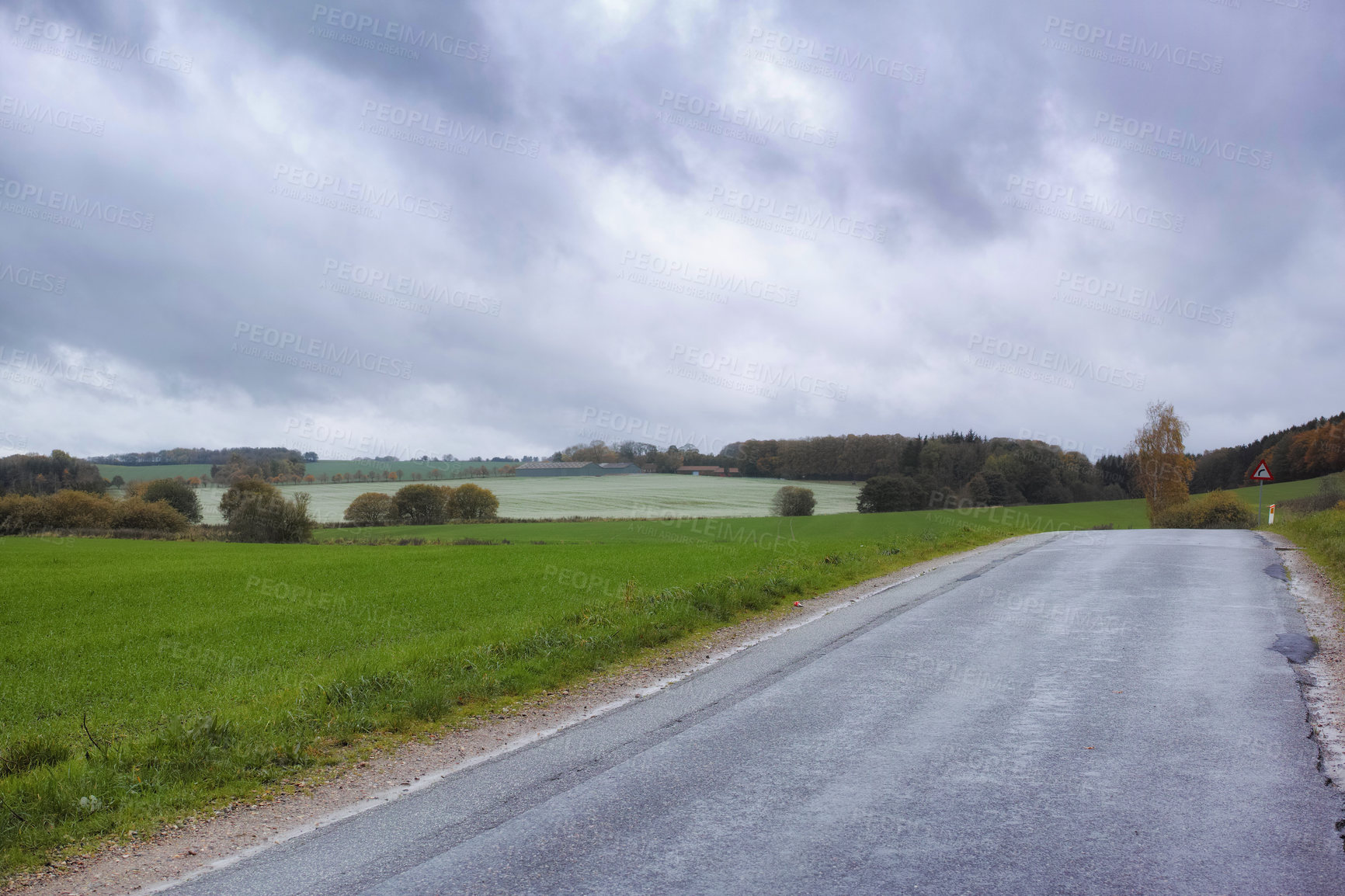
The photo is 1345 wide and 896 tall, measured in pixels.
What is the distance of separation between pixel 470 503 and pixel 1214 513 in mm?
51676

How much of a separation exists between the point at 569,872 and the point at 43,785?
4.04m

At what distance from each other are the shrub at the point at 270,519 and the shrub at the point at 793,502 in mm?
38494

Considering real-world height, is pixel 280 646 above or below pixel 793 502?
below

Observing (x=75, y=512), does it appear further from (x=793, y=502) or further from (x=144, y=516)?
(x=793, y=502)

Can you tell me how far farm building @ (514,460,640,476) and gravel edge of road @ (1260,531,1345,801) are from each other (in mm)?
90152

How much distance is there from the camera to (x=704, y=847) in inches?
160

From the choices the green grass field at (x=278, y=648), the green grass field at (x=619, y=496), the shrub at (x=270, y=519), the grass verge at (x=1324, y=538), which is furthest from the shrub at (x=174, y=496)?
the grass verge at (x=1324, y=538)

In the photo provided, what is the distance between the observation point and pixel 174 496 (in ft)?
180

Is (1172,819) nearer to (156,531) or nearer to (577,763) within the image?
(577,763)

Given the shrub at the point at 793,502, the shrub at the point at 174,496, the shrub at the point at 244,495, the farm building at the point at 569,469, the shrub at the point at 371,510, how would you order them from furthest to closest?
the farm building at the point at 569,469, the shrub at the point at 793,502, the shrub at the point at 371,510, the shrub at the point at 174,496, the shrub at the point at 244,495

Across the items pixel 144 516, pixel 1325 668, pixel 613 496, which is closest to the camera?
pixel 1325 668

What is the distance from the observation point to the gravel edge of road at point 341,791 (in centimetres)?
414

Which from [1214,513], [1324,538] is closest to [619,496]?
[1214,513]

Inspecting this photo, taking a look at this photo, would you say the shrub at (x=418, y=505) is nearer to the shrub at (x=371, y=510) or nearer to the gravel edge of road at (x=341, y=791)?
the shrub at (x=371, y=510)
